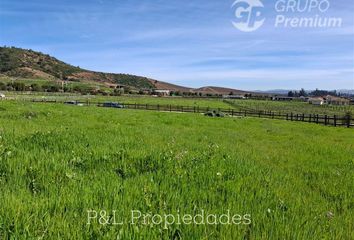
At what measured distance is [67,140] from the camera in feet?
30.3

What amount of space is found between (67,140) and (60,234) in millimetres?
6191

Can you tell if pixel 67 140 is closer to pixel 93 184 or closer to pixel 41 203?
pixel 93 184

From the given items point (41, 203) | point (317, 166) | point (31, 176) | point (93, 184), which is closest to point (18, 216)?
point (41, 203)

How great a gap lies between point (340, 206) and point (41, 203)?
5.00 meters

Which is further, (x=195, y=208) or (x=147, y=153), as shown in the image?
(x=147, y=153)

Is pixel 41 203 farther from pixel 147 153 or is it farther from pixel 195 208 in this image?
pixel 147 153

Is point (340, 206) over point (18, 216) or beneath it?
beneath

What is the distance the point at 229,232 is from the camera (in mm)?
3799

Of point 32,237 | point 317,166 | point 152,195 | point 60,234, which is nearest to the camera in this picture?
point 32,237

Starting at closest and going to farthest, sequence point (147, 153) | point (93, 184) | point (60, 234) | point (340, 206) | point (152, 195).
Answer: point (60, 234) → point (152, 195) → point (93, 184) → point (340, 206) → point (147, 153)

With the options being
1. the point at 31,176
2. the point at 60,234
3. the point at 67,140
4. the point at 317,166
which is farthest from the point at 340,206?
the point at 67,140
